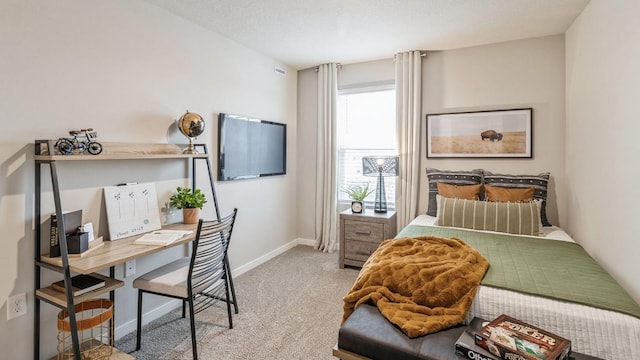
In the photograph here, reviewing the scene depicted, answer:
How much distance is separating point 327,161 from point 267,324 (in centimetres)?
232

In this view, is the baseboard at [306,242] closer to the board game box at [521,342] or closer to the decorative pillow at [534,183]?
the decorative pillow at [534,183]

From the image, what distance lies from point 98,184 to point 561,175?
4053 mm

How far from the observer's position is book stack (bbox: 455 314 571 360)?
1.31 metres

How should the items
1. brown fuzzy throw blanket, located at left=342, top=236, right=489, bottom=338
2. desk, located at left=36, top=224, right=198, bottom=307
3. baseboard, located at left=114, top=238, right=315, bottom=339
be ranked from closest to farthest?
brown fuzzy throw blanket, located at left=342, top=236, right=489, bottom=338 → desk, located at left=36, top=224, right=198, bottom=307 → baseboard, located at left=114, top=238, right=315, bottom=339

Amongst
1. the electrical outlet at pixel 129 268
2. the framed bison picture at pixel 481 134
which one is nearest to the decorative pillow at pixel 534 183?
the framed bison picture at pixel 481 134

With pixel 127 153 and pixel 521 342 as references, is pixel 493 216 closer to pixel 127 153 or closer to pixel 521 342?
pixel 521 342

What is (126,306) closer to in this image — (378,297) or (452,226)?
(378,297)

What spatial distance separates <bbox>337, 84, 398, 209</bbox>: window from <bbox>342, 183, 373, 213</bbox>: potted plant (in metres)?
0.07

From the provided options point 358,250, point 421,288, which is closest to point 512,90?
point 358,250

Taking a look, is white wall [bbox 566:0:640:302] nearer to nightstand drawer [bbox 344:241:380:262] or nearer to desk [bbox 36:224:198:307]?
nightstand drawer [bbox 344:241:380:262]

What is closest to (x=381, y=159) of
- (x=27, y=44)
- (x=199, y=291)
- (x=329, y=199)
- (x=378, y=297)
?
(x=329, y=199)

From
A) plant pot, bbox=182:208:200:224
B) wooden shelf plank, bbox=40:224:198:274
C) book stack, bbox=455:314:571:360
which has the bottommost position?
book stack, bbox=455:314:571:360

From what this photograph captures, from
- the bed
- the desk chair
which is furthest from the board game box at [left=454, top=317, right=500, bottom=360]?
the desk chair

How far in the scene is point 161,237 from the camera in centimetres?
222
